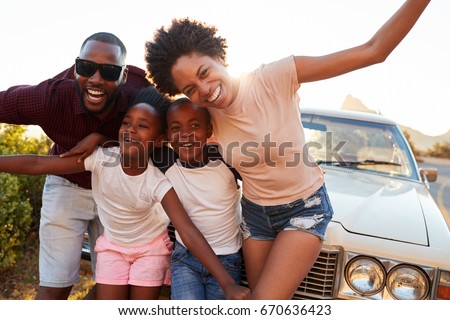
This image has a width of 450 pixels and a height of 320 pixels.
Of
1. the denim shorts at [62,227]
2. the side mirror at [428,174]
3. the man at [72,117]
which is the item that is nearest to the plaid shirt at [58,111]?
the man at [72,117]

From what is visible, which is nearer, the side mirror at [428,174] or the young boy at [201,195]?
the young boy at [201,195]

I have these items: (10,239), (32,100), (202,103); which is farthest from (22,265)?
(202,103)

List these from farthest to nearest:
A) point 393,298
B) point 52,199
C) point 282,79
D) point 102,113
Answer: point 52,199 → point 102,113 → point 393,298 → point 282,79

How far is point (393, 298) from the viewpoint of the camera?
275 cm

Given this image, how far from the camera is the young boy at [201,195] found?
2.65m

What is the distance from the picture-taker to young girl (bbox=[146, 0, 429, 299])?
2318mm

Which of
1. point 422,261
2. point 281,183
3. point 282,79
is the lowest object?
point 422,261

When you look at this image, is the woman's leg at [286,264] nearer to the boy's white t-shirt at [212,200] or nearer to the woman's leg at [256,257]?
the woman's leg at [256,257]

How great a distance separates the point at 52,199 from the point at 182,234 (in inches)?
43.6

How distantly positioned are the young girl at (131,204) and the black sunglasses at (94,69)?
217mm

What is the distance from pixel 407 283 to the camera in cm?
274

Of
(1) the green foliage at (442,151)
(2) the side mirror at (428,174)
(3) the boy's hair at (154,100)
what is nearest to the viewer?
(3) the boy's hair at (154,100)

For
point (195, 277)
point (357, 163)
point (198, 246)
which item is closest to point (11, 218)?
point (195, 277)

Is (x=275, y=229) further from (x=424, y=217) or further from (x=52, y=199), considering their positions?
(x=52, y=199)
